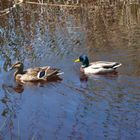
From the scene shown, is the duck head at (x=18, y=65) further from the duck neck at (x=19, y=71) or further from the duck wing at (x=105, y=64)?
the duck wing at (x=105, y=64)

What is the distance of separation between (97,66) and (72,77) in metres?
0.62

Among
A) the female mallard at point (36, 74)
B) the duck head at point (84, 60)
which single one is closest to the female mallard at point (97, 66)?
the duck head at point (84, 60)

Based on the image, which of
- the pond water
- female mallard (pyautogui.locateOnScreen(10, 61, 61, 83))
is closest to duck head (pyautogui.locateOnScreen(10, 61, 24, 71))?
female mallard (pyautogui.locateOnScreen(10, 61, 61, 83))

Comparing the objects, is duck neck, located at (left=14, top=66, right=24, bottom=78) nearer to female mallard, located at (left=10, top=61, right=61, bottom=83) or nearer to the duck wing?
female mallard, located at (left=10, top=61, right=61, bottom=83)

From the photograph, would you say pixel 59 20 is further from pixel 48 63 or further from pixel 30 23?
pixel 48 63

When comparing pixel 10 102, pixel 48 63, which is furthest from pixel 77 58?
pixel 10 102

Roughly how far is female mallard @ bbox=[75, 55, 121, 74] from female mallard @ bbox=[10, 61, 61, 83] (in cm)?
78

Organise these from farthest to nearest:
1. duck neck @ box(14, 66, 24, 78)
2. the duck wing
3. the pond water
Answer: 1. duck neck @ box(14, 66, 24, 78)
2. the duck wing
3. the pond water

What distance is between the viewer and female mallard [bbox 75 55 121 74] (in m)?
11.5

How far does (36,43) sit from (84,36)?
1.44m

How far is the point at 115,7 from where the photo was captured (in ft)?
60.5

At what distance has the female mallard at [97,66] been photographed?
11.5 meters

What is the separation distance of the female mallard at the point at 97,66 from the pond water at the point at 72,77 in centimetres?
19

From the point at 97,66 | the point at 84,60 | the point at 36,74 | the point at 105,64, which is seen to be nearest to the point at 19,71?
the point at 36,74
